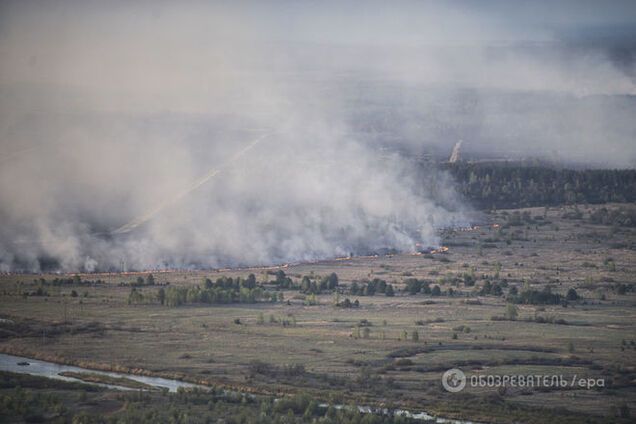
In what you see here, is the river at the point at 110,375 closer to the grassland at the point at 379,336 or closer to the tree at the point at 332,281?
the grassland at the point at 379,336

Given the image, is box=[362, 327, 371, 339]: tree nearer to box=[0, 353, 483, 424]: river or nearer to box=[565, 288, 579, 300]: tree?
box=[0, 353, 483, 424]: river

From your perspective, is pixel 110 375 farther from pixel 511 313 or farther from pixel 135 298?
pixel 511 313

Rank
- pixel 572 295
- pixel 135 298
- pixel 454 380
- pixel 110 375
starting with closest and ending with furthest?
pixel 454 380 < pixel 110 375 < pixel 135 298 < pixel 572 295

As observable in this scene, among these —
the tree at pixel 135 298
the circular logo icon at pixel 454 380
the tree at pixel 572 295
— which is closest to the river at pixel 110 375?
the circular logo icon at pixel 454 380

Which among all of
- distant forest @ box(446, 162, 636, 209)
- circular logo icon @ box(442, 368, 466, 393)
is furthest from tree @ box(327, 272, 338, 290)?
distant forest @ box(446, 162, 636, 209)

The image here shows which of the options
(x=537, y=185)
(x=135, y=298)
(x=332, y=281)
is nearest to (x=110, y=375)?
(x=135, y=298)
